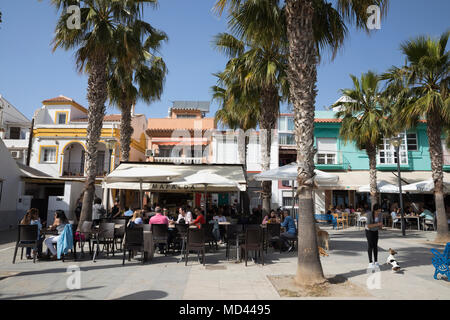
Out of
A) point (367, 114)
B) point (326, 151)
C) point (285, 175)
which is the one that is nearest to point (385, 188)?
point (367, 114)

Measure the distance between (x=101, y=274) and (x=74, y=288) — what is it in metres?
1.15

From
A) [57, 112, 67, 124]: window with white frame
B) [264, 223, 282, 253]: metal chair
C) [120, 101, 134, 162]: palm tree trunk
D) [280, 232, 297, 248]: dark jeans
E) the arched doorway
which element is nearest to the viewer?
[264, 223, 282, 253]: metal chair

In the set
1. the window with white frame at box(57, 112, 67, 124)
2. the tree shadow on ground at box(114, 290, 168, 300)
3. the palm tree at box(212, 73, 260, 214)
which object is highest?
the window with white frame at box(57, 112, 67, 124)

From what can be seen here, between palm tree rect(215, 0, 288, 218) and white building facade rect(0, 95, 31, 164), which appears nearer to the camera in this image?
palm tree rect(215, 0, 288, 218)

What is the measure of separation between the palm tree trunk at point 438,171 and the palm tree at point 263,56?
6.16 m

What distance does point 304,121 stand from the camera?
6.40 metres

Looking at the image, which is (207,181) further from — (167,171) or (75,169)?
(75,169)

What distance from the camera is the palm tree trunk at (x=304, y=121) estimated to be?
237 inches

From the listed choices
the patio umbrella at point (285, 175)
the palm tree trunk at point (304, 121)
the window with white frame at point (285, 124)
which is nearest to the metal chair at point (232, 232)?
the patio umbrella at point (285, 175)

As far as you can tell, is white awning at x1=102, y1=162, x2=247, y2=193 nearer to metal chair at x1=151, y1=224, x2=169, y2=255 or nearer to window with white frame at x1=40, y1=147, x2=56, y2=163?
metal chair at x1=151, y1=224, x2=169, y2=255

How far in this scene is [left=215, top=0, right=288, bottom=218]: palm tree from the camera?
8.21 m

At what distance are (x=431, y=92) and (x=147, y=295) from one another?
12.7 metres

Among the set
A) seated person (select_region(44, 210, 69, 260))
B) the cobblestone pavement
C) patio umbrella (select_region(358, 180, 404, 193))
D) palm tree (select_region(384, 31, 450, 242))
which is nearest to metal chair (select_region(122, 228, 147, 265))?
the cobblestone pavement

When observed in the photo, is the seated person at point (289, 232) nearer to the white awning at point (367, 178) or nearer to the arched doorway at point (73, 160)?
the white awning at point (367, 178)
